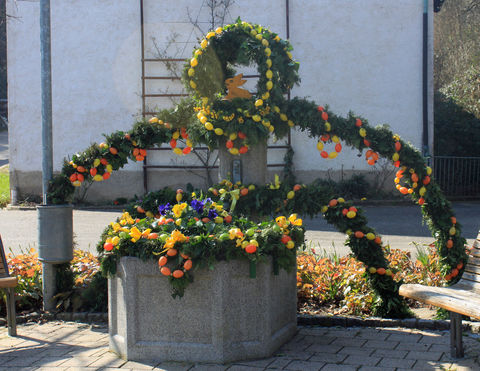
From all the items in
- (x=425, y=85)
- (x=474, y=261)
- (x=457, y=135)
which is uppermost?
(x=425, y=85)

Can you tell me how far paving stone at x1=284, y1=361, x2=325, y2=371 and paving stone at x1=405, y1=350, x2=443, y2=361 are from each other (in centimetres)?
63

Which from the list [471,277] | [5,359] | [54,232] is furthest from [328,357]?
[54,232]

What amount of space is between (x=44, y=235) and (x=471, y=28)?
19237 millimetres

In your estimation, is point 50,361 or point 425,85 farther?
point 425,85

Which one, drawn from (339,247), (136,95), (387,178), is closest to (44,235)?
(339,247)

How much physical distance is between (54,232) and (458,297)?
132 inches

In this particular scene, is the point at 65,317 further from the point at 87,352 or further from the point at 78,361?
the point at 78,361

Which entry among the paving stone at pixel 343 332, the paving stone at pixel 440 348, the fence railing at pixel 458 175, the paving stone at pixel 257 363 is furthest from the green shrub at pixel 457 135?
the paving stone at pixel 257 363

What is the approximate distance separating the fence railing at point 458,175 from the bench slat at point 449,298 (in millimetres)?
11948

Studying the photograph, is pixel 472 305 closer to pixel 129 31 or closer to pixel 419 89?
pixel 419 89

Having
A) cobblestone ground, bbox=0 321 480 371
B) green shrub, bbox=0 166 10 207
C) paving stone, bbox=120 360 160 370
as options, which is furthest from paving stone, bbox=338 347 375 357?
green shrub, bbox=0 166 10 207

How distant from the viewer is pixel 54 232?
5.18m

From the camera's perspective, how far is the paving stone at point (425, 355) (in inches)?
154

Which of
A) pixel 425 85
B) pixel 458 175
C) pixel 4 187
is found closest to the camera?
pixel 425 85
